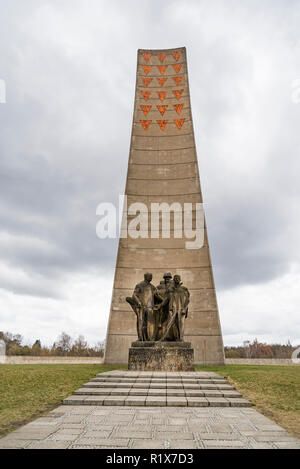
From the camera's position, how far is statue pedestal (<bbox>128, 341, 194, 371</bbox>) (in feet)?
31.8

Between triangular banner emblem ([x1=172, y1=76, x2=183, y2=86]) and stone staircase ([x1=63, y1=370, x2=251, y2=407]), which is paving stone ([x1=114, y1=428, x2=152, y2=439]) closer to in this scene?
stone staircase ([x1=63, y1=370, x2=251, y2=407])

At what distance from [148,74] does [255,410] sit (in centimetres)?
2283

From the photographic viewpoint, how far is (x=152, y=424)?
13.6 feet

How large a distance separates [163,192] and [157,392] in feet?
50.9

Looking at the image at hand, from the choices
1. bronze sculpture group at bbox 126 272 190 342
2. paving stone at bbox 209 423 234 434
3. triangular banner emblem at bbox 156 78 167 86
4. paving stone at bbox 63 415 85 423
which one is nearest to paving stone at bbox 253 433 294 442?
paving stone at bbox 209 423 234 434

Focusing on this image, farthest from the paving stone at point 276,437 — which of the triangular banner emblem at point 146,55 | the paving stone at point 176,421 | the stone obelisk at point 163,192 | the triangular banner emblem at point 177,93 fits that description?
the triangular banner emblem at point 146,55

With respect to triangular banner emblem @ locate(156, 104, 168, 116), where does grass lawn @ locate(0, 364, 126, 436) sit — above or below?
below

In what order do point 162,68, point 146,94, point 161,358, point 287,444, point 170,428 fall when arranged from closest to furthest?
1. point 287,444
2. point 170,428
3. point 161,358
4. point 146,94
5. point 162,68

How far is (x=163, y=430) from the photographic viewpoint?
3.84 meters

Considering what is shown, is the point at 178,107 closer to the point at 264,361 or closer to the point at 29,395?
the point at 264,361

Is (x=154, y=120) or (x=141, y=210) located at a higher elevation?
(x=154, y=120)

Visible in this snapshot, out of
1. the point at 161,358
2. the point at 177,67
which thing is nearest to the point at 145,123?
the point at 177,67
